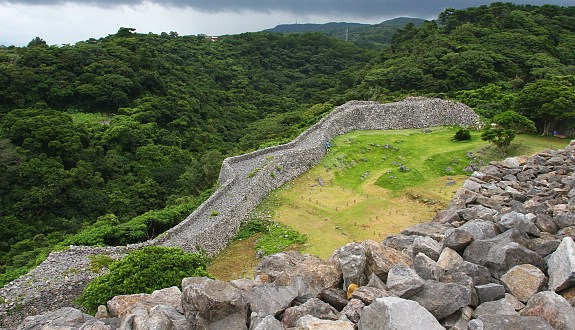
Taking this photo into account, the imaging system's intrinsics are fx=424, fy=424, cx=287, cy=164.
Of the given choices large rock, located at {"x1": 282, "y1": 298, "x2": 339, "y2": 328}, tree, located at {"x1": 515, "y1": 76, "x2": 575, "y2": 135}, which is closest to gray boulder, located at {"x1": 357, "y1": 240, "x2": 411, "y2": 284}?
large rock, located at {"x1": 282, "y1": 298, "x2": 339, "y2": 328}

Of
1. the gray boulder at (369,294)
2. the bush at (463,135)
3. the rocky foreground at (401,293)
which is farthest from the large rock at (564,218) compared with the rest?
the bush at (463,135)

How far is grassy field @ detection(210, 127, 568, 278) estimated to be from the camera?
18891 millimetres

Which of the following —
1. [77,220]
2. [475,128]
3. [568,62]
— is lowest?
[77,220]

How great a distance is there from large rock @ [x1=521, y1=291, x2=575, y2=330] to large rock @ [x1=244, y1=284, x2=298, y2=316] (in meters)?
2.96

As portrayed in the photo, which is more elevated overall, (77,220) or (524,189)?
(524,189)

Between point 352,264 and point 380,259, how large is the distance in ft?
1.46

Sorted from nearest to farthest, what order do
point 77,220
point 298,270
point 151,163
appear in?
point 298,270 → point 77,220 → point 151,163

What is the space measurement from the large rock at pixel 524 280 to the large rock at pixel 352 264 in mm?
1969

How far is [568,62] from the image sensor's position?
49.3 metres

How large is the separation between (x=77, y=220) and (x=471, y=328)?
3000cm

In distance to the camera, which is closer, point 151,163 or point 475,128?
point 475,128

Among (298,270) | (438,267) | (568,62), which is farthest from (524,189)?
(568,62)

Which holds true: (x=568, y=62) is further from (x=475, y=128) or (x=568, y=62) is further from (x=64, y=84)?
(x=64, y=84)

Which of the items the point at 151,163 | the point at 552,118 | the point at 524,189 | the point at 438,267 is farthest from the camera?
the point at 151,163
